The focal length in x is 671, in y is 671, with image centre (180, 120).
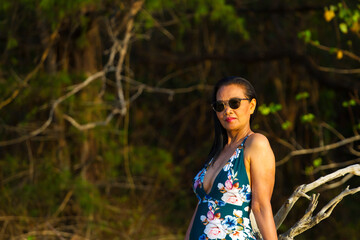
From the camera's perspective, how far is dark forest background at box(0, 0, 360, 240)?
25.3 feet

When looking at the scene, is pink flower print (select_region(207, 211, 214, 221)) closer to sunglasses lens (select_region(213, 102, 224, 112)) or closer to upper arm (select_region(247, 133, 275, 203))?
upper arm (select_region(247, 133, 275, 203))

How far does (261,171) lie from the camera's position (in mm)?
2658

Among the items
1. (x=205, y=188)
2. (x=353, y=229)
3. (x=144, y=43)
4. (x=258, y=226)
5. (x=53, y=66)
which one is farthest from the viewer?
(x=144, y=43)

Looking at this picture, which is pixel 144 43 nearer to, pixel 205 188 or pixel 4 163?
pixel 4 163

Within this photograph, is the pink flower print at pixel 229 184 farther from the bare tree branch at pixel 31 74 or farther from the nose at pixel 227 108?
the bare tree branch at pixel 31 74

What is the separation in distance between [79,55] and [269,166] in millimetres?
6218

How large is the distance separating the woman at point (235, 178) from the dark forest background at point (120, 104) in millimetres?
3961

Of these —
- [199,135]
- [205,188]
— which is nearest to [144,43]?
[199,135]

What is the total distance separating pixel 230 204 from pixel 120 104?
512cm

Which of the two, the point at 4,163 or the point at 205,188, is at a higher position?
the point at 205,188

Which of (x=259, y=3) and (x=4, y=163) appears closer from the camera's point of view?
(x=4, y=163)

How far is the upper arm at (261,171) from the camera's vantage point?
264 cm

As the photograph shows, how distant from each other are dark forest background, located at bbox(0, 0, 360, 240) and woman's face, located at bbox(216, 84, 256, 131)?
3957 millimetres

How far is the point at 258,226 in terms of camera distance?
8.63 ft
